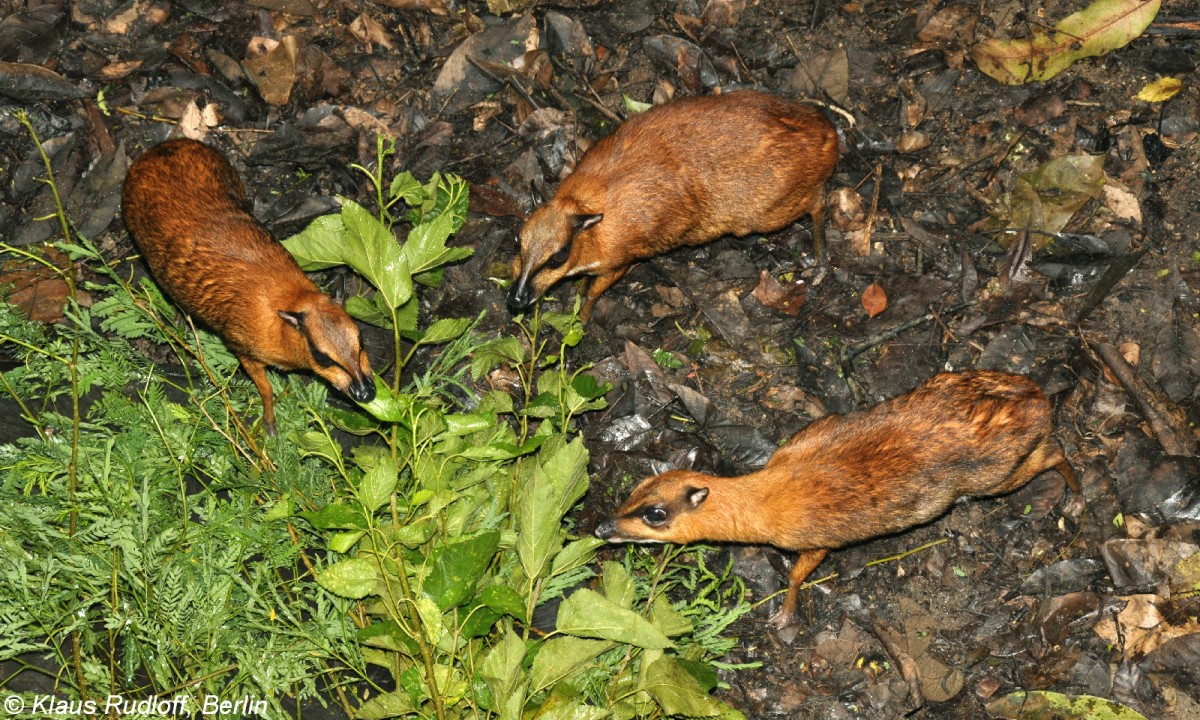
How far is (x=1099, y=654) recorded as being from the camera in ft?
20.3

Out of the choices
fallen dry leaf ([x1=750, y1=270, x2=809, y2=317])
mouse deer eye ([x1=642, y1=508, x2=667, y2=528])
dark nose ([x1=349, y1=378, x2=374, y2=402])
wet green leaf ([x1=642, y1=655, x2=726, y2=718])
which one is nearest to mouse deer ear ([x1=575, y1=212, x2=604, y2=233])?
fallen dry leaf ([x1=750, y1=270, x2=809, y2=317])

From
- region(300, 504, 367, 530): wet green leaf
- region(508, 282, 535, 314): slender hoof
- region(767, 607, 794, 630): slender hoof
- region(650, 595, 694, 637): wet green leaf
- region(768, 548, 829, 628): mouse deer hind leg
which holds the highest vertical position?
region(508, 282, 535, 314): slender hoof

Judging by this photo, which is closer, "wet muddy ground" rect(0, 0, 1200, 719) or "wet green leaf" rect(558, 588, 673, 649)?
"wet green leaf" rect(558, 588, 673, 649)

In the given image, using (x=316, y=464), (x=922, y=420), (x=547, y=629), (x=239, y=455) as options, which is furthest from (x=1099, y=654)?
(x=239, y=455)

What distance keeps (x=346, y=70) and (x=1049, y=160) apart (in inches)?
234

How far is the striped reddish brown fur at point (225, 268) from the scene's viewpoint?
643cm

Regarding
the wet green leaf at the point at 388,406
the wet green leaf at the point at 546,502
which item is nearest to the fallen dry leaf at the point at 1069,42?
the wet green leaf at the point at 546,502

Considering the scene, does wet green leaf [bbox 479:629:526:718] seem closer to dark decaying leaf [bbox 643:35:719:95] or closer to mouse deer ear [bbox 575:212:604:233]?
mouse deer ear [bbox 575:212:604:233]

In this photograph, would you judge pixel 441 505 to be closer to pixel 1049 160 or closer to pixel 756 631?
pixel 756 631

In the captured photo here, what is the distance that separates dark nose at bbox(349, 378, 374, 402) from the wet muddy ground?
1.51 m

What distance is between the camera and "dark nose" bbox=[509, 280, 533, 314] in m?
6.77

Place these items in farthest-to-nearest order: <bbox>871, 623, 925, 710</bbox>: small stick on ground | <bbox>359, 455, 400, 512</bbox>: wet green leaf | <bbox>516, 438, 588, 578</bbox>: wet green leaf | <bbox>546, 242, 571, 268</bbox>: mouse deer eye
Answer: <bbox>546, 242, 571, 268</bbox>: mouse deer eye < <bbox>871, 623, 925, 710</bbox>: small stick on ground < <bbox>516, 438, 588, 578</bbox>: wet green leaf < <bbox>359, 455, 400, 512</bbox>: wet green leaf

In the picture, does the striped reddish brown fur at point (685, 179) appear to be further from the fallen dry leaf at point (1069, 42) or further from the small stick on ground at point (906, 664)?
the small stick on ground at point (906, 664)

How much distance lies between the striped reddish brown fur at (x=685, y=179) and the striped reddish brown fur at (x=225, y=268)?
4.88 ft
